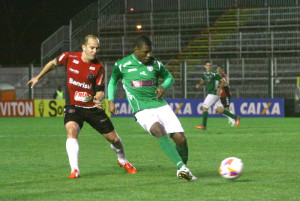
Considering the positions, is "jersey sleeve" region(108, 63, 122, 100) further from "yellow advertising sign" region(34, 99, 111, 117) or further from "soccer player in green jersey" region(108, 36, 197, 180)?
"yellow advertising sign" region(34, 99, 111, 117)

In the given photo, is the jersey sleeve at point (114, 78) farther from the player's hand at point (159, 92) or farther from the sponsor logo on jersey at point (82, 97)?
the player's hand at point (159, 92)

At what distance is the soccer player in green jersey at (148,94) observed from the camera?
9.19 metres

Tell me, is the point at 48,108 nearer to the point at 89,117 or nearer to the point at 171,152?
the point at 89,117

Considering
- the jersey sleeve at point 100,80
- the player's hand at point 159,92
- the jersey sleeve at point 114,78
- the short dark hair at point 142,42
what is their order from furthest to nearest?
the jersey sleeve at point 100,80, the jersey sleeve at point 114,78, the short dark hair at point 142,42, the player's hand at point 159,92

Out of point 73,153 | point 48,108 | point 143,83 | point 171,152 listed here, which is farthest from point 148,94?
point 48,108

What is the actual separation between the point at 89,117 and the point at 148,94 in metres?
1.10

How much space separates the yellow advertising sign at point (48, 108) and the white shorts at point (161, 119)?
2486cm

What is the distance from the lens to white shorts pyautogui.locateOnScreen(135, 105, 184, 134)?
9205 mm

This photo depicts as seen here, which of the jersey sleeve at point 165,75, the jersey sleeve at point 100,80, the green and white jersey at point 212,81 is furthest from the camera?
the green and white jersey at point 212,81

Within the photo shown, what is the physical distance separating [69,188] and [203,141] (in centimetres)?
843

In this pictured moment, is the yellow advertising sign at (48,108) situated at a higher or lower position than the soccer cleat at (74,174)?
lower

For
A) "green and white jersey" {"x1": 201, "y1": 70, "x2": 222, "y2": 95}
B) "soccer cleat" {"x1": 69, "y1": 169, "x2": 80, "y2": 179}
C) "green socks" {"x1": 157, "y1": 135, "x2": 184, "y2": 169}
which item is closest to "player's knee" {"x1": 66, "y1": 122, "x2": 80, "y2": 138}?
"soccer cleat" {"x1": 69, "y1": 169, "x2": 80, "y2": 179}

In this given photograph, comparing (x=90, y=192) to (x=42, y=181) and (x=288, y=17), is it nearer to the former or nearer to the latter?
(x=42, y=181)

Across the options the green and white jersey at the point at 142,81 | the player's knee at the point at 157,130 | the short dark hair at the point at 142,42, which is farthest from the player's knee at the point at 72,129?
the short dark hair at the point at 142,42
